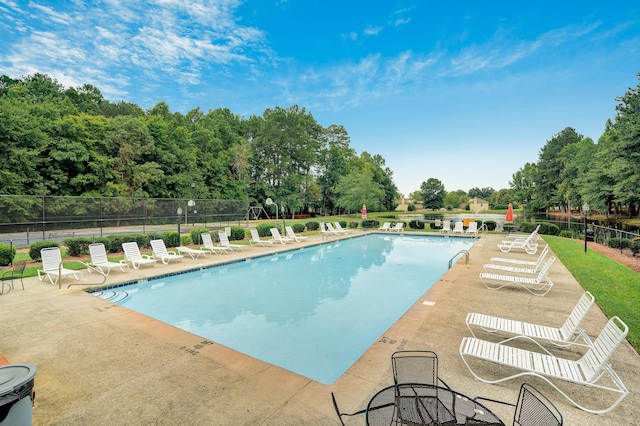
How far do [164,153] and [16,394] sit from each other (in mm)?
29779

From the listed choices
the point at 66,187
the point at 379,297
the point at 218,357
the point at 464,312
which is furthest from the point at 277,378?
the point at 66,187

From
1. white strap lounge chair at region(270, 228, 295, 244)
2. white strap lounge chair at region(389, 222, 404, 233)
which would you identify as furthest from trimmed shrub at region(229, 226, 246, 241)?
white strap lounge chair at region(389, 222, 404, 233)

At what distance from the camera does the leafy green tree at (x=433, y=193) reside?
66250 mm

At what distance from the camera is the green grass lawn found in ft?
17.3

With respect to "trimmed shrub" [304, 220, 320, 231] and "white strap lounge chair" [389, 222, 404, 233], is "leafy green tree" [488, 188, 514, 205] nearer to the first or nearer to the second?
"white strap lounge chair" [389, 222, 404, 233]

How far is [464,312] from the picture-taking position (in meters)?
5.53

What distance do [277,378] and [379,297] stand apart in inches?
Answer: 197

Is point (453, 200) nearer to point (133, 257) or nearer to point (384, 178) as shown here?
point (384, 178)

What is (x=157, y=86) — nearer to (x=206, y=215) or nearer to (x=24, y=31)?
(x=24, y=31)

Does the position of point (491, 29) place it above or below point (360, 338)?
above

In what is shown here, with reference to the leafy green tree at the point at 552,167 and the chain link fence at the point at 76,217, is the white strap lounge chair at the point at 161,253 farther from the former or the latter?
the leafy green tree at the point at 552,167

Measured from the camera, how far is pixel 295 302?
299 inches

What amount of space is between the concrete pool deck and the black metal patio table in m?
0.58

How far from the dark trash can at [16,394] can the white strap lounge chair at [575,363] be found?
12.3ft
